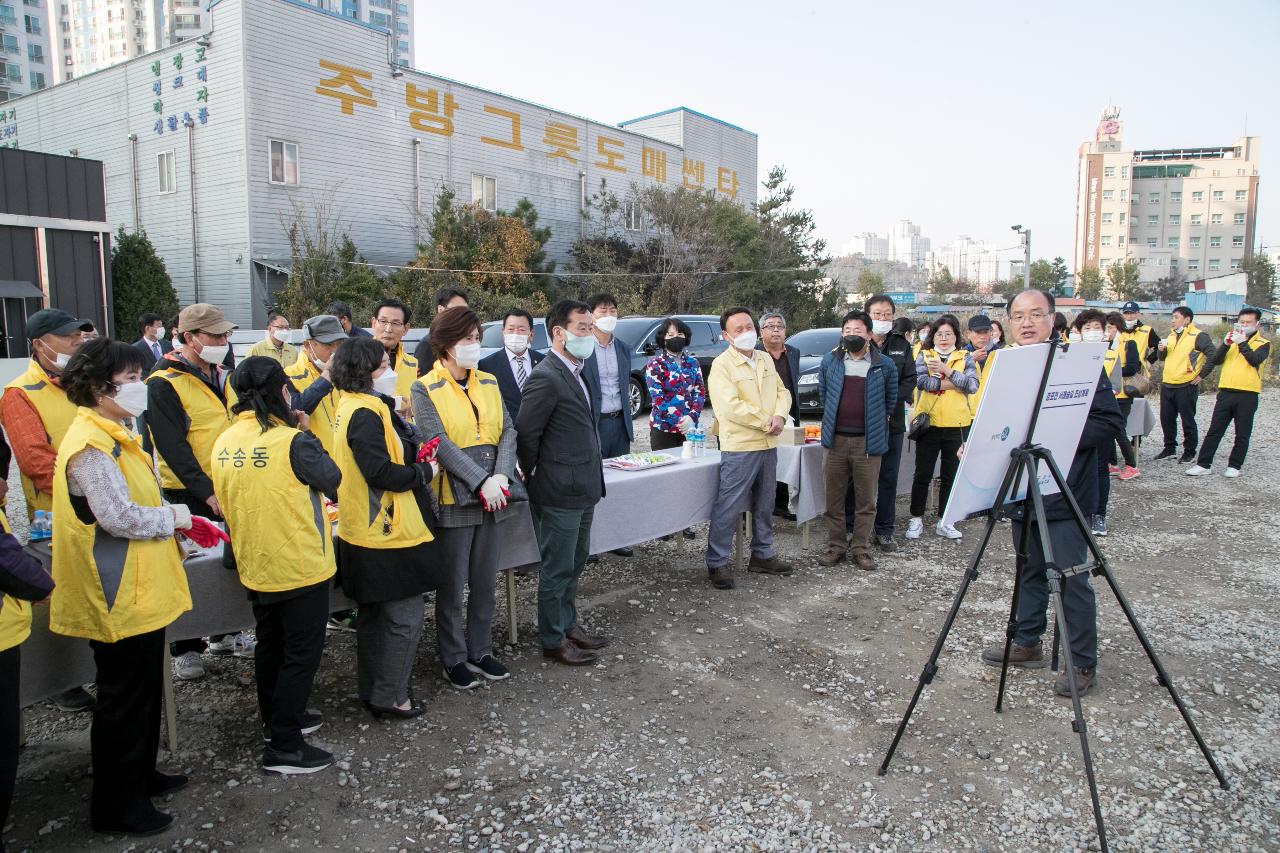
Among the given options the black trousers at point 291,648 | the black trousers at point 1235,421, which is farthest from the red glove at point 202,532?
the black trousers at point 1235,421

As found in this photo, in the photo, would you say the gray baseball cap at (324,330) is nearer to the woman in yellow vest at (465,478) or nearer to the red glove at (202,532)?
the woman in yellow vest at (465,478)

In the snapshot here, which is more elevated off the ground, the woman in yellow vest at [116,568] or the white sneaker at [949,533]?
the woman in yellow vest at [116,568]

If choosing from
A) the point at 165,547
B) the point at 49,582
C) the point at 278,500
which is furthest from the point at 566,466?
the point at 49,582

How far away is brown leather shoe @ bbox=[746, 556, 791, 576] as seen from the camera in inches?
223

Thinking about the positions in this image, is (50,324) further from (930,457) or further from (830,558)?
(930,457)

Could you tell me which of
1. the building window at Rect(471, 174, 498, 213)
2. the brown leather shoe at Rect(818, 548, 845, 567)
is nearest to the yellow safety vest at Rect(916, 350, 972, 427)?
the brown leather shoe at Rect(818, 548, 845, 567)

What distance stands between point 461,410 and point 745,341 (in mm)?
2324

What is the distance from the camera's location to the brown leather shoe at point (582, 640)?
4.30 meters

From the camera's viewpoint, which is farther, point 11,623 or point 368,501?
point 368,501

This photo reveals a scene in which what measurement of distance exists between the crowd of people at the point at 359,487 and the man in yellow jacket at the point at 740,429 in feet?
0.05

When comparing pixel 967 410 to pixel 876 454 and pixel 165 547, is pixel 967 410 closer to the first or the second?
pixel 876 454

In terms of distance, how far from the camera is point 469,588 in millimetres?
3900

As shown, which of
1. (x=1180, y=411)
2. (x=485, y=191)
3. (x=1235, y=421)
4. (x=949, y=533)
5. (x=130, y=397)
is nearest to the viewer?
(x=130, y=397)

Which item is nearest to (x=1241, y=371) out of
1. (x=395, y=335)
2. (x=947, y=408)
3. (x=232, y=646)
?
(x=947, y=408)
